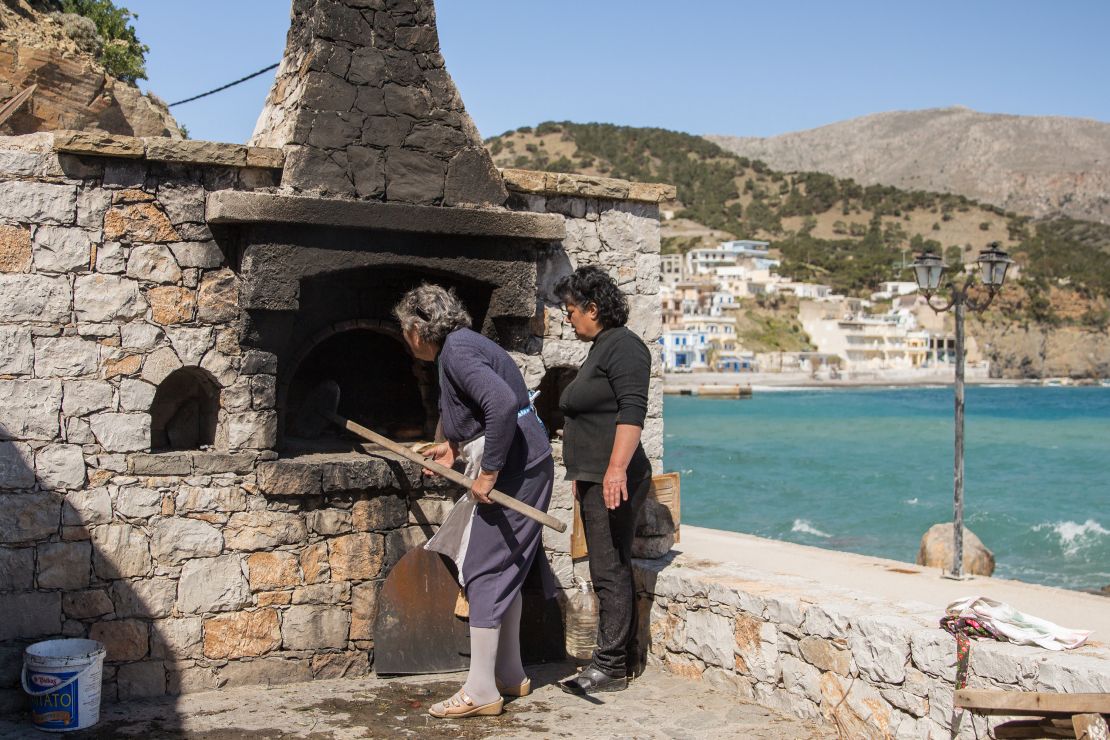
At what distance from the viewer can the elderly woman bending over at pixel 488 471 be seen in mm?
4672

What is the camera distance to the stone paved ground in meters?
4.63

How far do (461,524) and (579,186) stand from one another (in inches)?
89.6

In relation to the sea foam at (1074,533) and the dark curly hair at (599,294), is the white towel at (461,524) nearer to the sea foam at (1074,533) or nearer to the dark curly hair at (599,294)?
the dark curly hair at (599,294)

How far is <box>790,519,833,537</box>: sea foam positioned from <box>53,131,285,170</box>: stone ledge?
60.9 feet

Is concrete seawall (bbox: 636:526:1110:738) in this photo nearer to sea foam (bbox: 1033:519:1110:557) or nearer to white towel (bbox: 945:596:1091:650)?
white towel (bbox: 945:596:1091:650)

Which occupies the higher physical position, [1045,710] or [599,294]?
[599,294]

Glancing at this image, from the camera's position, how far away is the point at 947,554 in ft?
45.7

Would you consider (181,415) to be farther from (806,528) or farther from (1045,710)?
(806,528)

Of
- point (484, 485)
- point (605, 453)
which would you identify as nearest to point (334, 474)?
point (484, 485)

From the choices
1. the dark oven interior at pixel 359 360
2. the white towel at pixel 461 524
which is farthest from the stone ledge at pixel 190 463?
the white towel at pixel 461 524

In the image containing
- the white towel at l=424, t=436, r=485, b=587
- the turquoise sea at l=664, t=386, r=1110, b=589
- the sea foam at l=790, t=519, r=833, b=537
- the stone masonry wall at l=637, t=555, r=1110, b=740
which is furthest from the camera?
the sea foam at l=790, t=519, r=833, b=537

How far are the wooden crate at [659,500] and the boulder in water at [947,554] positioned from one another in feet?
29.1

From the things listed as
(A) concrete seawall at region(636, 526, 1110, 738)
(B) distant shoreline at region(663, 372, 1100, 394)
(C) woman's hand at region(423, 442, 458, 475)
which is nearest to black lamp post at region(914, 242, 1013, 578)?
(A) concrete seawall at region(636, 526, 1110, 738)

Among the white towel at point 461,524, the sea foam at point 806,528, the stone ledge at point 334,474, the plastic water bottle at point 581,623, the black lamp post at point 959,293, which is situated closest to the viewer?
the white towel at point 461,524
